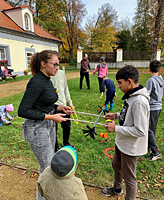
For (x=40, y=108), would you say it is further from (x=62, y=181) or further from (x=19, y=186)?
(x=19, y=186)

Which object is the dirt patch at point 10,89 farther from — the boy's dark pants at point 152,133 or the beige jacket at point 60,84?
the boy's dark pants at point 152,133

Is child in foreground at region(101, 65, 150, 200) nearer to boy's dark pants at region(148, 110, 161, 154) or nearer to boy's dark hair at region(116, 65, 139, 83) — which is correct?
boy's dark hair at region(116, 65, 139, 83)

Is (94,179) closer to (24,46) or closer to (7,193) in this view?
(7,193)

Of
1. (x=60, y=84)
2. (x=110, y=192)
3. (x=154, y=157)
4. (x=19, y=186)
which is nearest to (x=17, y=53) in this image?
(x=60, y=84)

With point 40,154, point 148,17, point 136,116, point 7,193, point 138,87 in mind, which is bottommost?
point 7,193

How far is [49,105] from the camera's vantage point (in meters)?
2.09

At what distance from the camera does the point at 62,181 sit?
138 centimetres

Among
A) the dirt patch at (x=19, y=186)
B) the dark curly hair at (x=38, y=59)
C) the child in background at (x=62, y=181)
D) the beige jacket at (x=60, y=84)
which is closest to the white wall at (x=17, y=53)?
the beige jacket at (x=60, y=84)

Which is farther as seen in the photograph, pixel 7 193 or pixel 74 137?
pixel 74 137

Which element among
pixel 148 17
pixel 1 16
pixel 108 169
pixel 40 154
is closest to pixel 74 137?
pixel 108 169

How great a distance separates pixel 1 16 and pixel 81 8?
23539 mm

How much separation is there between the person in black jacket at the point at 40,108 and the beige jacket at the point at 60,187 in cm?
62

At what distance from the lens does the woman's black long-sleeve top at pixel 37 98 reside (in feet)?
5.99

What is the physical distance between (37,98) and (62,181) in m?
0.97
